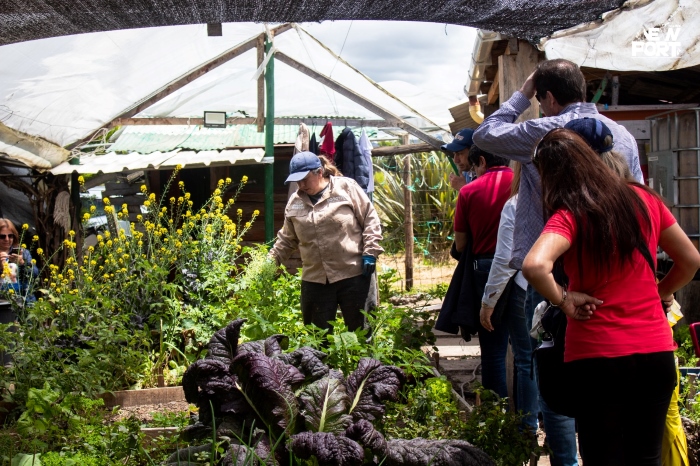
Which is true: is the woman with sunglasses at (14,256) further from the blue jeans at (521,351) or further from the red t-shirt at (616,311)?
the red t-shirt at (616,311)

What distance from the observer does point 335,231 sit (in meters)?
5.26

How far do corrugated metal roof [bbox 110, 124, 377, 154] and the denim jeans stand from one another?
6865mm

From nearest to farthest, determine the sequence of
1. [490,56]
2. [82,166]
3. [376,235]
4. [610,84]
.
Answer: [376,235], [610,84], [490,56], [82,166]

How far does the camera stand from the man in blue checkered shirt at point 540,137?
327cm

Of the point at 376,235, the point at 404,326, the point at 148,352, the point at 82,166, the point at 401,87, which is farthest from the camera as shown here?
the point at 401,87

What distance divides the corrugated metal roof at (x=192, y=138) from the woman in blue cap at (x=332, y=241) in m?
5.97

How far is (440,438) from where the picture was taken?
3482 mm

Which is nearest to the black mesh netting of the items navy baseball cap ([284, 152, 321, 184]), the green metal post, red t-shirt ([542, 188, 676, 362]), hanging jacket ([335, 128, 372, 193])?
navy baseball cap ([284, 152, 321, 184])

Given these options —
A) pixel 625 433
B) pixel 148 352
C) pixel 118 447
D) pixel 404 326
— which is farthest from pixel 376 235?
pixel 625 433

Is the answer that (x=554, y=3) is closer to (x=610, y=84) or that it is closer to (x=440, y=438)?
(x=440, y=438)

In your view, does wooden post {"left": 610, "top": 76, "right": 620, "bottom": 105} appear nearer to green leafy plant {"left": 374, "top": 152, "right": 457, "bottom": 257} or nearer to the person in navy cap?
the person in navy cap

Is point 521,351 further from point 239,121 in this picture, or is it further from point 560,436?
point 239,121

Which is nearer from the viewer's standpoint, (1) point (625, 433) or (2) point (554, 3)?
(1) point (625, 433)

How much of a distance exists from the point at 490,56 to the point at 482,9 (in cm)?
414
